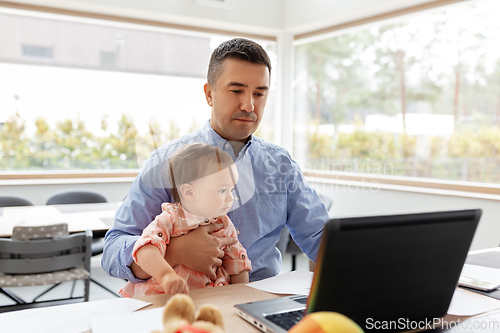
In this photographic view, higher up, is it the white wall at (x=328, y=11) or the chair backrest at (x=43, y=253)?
the white wall at (x=328, y=11)

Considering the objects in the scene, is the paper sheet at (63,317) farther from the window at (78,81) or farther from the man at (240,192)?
the window at (78,81)

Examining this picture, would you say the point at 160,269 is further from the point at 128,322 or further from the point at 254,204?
the point at 254,204

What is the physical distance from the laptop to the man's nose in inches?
23.5

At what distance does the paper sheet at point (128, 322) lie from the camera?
83cm

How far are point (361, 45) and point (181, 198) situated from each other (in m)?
3.77

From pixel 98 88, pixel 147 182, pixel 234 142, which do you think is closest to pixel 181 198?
pixel 147 182

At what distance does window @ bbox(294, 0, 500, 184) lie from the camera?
11.4 feet

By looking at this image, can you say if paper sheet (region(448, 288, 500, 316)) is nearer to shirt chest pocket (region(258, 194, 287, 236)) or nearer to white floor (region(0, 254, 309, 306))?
shirt chest pocket (region(258, 194, 287, 236))

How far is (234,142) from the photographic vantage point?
1.35 metres

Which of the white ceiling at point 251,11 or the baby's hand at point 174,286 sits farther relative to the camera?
the white ceiling at point 251,11

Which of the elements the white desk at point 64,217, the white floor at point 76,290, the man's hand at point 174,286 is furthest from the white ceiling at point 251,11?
the man's hand at point 174,286

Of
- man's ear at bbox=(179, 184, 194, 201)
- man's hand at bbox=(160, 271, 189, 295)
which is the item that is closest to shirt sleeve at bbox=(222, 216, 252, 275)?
man's ear at bbox=(179, 184, 194, 201)

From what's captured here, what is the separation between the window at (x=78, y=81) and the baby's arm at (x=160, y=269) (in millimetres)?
3057

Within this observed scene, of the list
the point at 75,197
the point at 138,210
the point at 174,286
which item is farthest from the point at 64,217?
the point at 174,286
